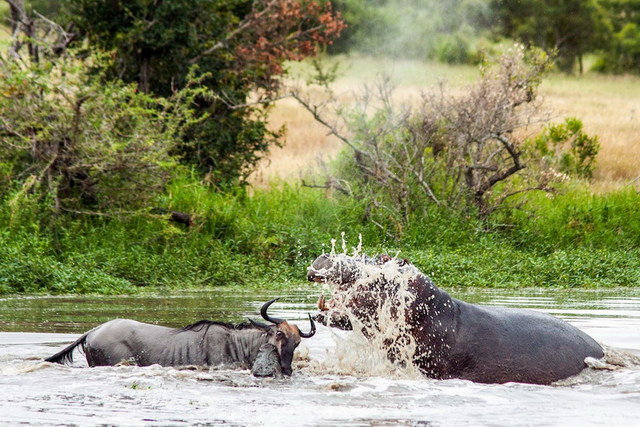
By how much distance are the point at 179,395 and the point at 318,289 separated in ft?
Result: 21.5

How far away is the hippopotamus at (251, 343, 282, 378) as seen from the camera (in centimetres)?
718

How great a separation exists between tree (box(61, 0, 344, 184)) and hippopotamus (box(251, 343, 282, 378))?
354 inches

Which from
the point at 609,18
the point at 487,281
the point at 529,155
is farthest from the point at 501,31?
the point at 487,281

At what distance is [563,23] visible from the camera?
48.1m

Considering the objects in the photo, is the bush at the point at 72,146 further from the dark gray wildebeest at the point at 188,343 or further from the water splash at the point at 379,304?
the water splash at the point at 379,304

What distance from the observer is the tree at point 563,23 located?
4756 cm

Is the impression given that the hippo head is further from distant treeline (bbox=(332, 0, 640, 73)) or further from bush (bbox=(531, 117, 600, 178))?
distant treeline (bbox=(332, 0, 640, 73))

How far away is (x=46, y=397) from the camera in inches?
258

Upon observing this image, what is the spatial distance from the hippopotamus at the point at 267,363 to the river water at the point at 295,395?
0.06 m

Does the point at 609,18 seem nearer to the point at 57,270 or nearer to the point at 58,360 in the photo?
the point at 57,270

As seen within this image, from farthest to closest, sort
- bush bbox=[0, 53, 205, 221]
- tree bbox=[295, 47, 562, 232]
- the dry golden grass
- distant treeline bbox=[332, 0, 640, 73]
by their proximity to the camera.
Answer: distant treeline bbox=[332, 0, 640, 73], the dry golden grass, tree bbox=[295, 47, 562, 232], bush bbox=[0, 53, 205, 221]

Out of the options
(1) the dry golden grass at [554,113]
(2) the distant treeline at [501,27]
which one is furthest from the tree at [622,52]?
(1) the dry golden grass at [554,113]

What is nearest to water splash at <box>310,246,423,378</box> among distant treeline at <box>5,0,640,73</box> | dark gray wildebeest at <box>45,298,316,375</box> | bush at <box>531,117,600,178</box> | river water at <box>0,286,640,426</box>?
river water at <box>0,286,640,426</box>

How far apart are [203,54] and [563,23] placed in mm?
33669
